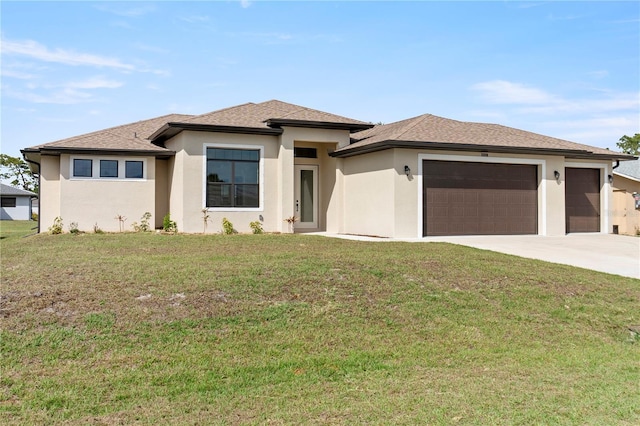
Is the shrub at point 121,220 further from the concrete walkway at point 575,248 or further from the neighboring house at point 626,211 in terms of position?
the neighboring house at point 626,211

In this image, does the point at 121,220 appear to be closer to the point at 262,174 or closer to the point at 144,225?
the point at 144,225

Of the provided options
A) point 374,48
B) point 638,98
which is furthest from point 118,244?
point 638,98

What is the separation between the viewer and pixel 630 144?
58.8 m

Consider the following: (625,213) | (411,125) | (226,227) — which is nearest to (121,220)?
(226,227)

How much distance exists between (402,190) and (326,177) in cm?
442

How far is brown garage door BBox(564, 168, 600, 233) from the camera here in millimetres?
21266

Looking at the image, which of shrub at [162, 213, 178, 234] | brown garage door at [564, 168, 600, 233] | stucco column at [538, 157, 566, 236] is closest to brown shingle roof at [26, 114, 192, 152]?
shrub at [162, 213, 178, 234]

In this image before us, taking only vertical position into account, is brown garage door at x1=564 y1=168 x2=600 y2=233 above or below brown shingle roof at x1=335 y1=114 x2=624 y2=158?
below

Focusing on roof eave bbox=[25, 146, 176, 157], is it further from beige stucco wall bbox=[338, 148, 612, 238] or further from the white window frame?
beige stucco wall bbox=[338, 148, 612, 238]

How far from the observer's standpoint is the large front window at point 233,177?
1897 cm

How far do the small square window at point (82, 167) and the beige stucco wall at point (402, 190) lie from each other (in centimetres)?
928

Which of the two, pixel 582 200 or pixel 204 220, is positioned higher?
pixel 582 200

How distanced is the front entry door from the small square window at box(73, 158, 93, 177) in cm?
764

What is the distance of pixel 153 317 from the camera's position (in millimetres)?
7402
